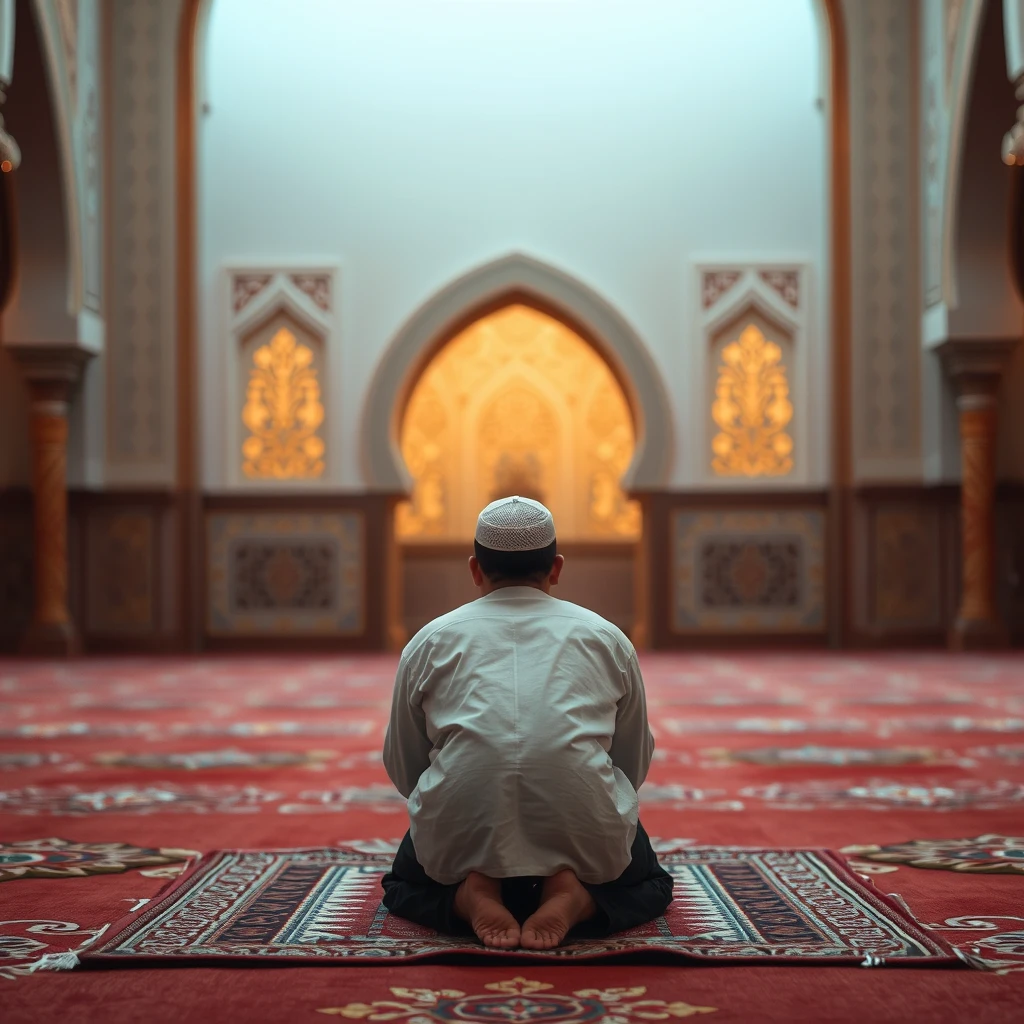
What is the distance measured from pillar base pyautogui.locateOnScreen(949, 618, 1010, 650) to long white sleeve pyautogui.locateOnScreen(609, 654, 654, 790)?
711cm

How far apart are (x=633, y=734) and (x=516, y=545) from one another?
36 cm

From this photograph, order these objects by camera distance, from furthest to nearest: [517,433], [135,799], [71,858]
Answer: [517,433] → [135,799] → [71,858]

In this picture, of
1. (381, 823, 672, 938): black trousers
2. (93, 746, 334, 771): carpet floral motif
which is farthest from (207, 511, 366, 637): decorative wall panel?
(381, 823, 672, 938): black trousers

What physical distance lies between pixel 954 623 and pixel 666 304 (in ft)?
9.18

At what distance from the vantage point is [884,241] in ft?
30.0

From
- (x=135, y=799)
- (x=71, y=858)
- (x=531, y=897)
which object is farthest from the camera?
(x=135, y=799)

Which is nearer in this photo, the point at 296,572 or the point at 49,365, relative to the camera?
the point at 49,365

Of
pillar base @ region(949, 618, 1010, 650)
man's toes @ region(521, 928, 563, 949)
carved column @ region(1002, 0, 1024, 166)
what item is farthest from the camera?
pillar base @ region(949, 618, 1010, 650)

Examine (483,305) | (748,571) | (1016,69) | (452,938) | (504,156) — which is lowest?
(452,938)

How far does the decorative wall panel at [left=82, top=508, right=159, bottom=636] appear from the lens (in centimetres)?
909

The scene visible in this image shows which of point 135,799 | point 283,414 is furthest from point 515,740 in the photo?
point 283,414

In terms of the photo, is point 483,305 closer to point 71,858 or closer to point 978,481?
point 978,481

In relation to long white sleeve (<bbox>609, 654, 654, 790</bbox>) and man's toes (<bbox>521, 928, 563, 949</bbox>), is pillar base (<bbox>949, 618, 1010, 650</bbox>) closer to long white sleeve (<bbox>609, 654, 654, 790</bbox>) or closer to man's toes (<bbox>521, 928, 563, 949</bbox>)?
long white sleeve (<bbox>609, 654, 654, 790</bbox>)

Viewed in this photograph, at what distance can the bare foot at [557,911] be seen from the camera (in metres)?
1.96
